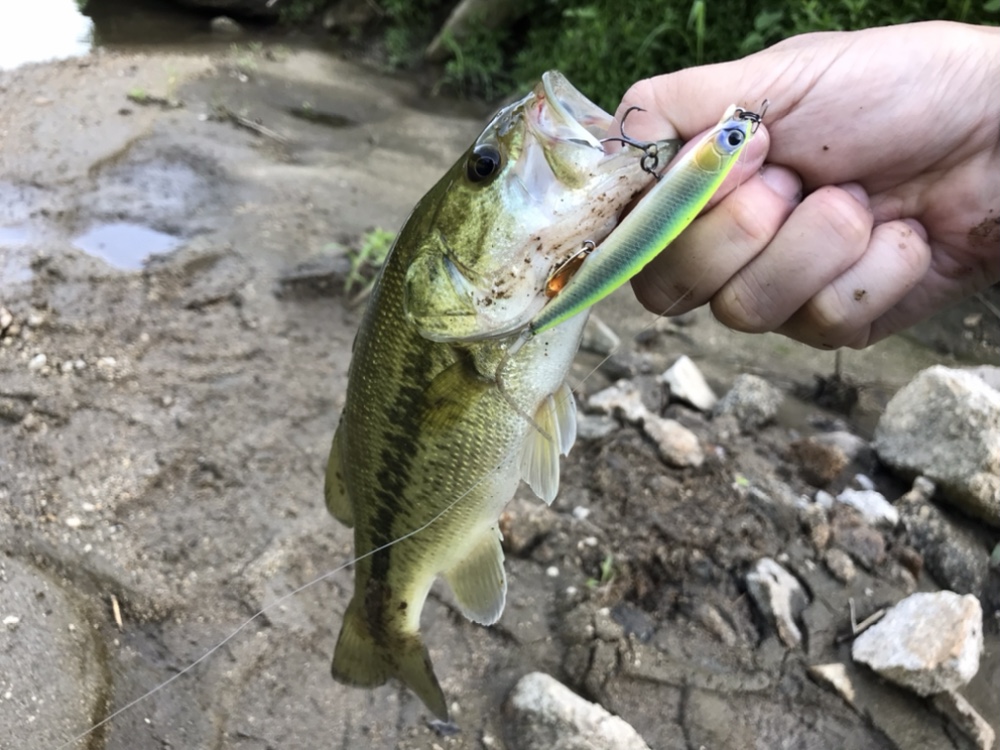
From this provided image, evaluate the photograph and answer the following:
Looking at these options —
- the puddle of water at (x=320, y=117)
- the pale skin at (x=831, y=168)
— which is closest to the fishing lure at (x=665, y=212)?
the pale skin at (x=831, y=168)

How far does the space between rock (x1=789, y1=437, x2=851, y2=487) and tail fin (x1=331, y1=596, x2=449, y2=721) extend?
A: 211 centimetres

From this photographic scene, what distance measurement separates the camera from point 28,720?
2.19 metres

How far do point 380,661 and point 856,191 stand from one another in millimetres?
1819

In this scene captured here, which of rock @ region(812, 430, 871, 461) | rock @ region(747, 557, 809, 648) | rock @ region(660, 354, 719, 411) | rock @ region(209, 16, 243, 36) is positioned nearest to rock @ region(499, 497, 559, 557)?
rock @ region(747, 557, 809, 648)

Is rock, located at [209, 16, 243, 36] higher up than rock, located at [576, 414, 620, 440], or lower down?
lower down

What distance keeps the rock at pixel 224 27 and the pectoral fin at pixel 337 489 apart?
1007 cm

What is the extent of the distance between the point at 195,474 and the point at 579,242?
7.90 feet

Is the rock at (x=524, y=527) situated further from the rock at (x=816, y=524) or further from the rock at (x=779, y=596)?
the rock at (x=816, y=524)

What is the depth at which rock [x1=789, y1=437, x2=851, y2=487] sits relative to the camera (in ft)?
11.0

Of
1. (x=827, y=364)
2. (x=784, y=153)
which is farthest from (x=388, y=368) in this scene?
(x=827, y=364)

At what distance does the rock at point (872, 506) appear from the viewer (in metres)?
3.12

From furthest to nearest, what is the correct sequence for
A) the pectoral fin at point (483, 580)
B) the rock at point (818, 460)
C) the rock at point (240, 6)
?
the rock at point (240, 6) → the rock at point (818, 460) → the pectoral fin at point (483, 580)

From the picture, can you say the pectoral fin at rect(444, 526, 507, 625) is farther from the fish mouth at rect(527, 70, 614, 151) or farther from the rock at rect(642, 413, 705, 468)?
the rock at rect(642, 413, 705, 468)

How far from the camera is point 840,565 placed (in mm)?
2883
